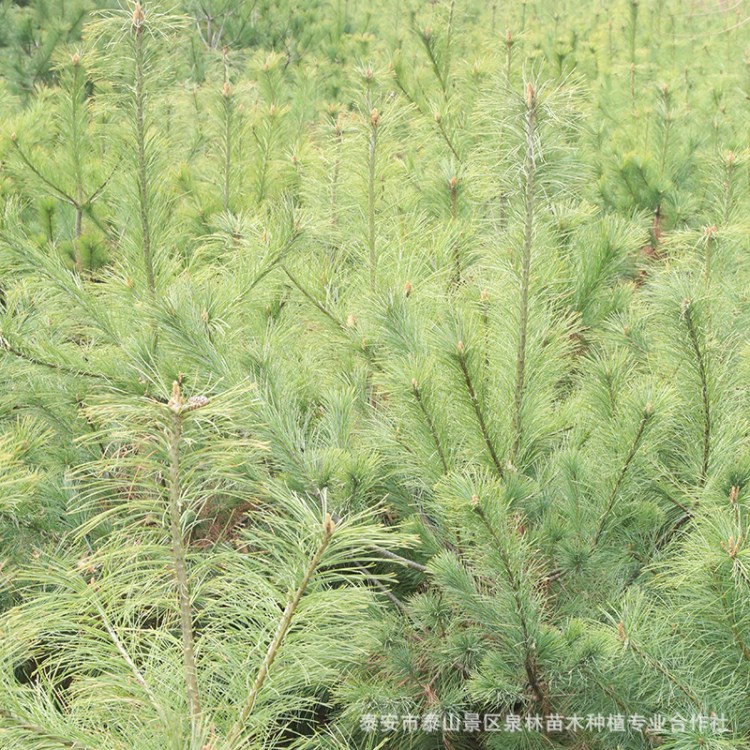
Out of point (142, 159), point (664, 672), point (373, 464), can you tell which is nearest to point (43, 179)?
point (142, 159)

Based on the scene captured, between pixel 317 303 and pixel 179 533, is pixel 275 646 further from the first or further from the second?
pixel 317 303

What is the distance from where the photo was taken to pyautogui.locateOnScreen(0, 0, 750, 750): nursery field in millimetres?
1262

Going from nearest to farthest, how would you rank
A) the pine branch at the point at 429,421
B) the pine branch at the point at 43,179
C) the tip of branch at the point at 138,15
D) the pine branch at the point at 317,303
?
the pine branch at the point at 429,421 < the tip of branch at the point at 138,15 < the pine branch at the point at 317,303 < the pine branch at the point at 43,179

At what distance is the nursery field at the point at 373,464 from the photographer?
126cm

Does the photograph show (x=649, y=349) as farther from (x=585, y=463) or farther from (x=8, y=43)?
(x=8, y=43)

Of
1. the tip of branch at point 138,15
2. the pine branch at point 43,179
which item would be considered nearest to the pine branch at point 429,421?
the tip of branch at point 138,15

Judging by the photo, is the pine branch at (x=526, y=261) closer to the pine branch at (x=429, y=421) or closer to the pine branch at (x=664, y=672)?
the pine branch at (x=429, y=421)

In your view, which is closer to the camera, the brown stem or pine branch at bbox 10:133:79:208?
the brown stem

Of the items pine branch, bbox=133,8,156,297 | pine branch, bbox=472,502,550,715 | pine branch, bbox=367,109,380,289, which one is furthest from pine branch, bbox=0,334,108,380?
pine branch, bbox=472,502,550,715

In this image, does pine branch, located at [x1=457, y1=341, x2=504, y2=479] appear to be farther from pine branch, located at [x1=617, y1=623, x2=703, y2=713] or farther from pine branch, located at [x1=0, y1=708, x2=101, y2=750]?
pine branch, located at [x1=0, y1=708, x2=101, y2=750]

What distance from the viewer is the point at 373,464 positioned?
1890 millimetres

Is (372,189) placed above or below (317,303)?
above

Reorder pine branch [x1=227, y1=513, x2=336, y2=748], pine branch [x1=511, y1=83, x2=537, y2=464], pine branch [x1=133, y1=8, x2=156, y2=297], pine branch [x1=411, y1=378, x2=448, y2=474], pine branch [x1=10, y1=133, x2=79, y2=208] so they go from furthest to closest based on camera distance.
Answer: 1. pine branch [x1=10, y1=133, x2=79, y2=208]
2. pine branch [x1=133, y1=8, x2=156, y2=297]
3. pine branch [x1=411, y1=378, x2=448, y2=474]
4. pine branch [x1=511, y1=83, x2=537, y2=464]
5. pine branch [x1=227, y1=513, x2=336, y2=748]

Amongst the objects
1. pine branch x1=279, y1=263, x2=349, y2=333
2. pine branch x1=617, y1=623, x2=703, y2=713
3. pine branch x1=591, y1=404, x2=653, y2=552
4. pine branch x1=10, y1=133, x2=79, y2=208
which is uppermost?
pine branch x1=10, y1=133, x2=79, y2=208
